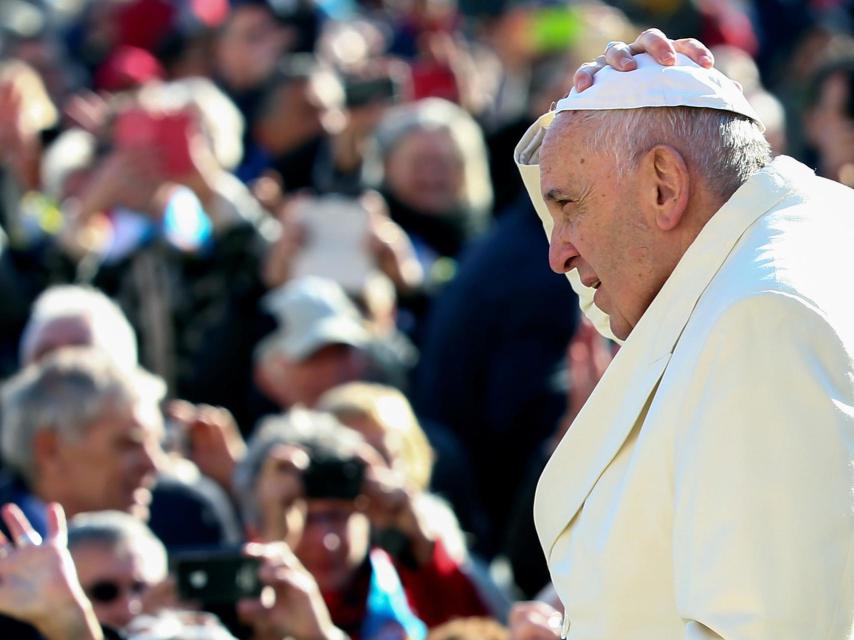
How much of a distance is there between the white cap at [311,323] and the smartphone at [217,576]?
2.21 metres

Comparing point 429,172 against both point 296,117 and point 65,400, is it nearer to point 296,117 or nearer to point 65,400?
point 296,117

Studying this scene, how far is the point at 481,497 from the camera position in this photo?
19.6 feet

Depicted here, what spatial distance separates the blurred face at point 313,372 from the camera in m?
6.18

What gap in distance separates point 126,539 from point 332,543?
0.58 meters

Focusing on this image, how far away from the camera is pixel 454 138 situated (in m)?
7.29

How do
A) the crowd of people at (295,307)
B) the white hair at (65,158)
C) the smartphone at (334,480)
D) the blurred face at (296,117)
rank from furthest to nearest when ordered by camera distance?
the blurred face at (296,117), the white hair at (65,158), the smartphone at (334,480), the crowd of people at (295,307)

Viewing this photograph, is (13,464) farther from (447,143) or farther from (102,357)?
(447,143)

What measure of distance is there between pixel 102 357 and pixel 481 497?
4.87 ft

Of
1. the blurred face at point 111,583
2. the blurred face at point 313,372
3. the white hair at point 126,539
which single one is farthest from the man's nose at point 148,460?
the blurred face at point 313,372

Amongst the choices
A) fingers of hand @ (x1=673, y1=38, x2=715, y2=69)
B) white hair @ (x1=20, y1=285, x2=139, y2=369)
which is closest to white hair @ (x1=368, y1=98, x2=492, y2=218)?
white hair @ (x1=20, y1=285, x2=139, y2=369)

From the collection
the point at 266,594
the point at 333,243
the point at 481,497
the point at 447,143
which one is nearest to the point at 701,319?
the point at 266,594

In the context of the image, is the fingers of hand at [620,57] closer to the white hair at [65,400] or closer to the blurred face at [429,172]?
the white hair at [65,400]

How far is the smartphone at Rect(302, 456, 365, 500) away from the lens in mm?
4531

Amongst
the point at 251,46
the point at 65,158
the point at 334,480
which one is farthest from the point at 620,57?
the point at 251,46
